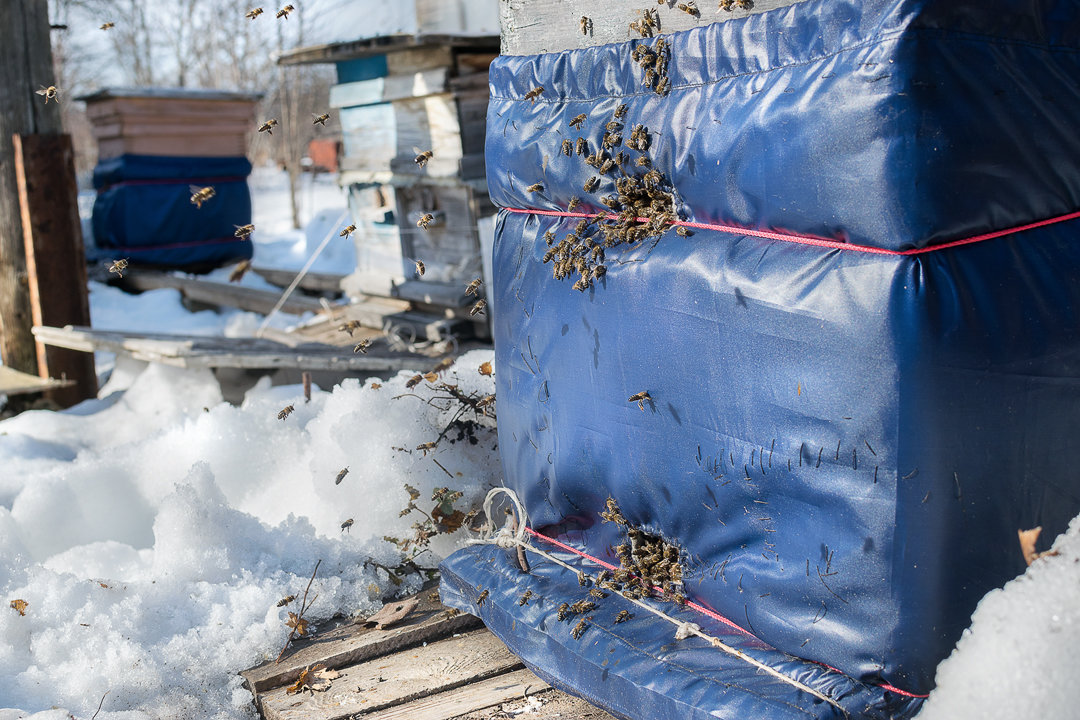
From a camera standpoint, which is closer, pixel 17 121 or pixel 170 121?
pixel 17 121

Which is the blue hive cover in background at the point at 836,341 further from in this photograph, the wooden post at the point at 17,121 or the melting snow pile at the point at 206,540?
the wooden post at the point at 17,121

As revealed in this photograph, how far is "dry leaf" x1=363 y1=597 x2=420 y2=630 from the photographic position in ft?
7.30

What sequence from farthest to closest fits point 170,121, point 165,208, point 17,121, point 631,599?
point 165,208 < point 170,121 < point 17,121 < point 631,599

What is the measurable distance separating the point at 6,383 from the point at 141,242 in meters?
4.10

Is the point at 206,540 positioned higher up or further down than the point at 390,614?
higher up

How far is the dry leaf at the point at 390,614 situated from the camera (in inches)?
87.7

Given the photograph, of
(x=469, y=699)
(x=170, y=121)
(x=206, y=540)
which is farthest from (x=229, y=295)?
(x=469, y=699)

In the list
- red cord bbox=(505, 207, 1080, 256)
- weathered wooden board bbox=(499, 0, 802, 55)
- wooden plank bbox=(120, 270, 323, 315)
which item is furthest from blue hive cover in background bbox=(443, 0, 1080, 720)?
wooden plank bbox=(120, 270, 323, 315)

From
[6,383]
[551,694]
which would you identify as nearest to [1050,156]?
[551,694]

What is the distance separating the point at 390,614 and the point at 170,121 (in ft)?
25.8

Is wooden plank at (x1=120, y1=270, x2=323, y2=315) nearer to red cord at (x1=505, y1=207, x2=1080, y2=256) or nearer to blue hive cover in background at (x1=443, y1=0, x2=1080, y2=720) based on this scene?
blue hive cover in background at (x1=443, y1=0, x2=1080, y2=720)

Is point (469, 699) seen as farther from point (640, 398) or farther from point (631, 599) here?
point (640, 398)

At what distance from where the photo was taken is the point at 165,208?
9.01 m

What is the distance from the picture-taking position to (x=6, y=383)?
5.27 meters
